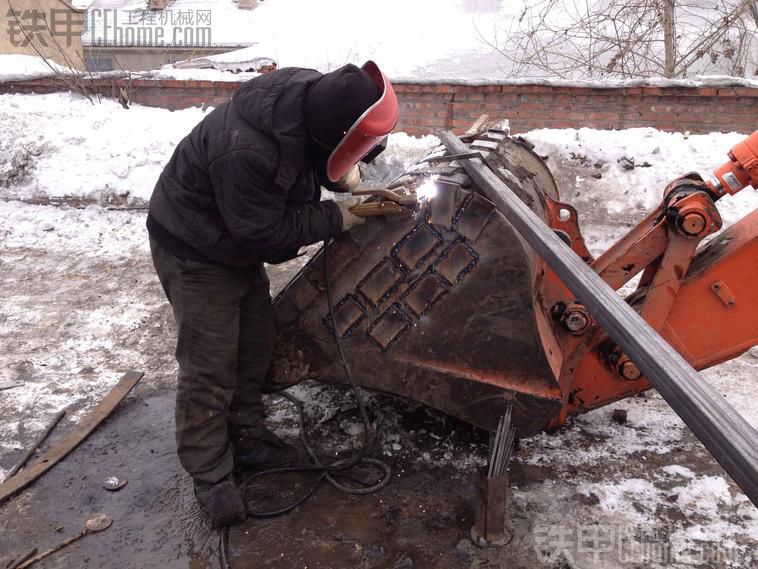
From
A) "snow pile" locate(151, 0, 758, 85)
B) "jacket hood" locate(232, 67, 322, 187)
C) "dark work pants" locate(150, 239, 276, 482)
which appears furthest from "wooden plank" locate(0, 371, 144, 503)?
"snow pile" locate(151, 0, 758, 85)

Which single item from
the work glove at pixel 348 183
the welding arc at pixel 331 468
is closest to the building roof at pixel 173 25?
the work glove at pixel 348 183

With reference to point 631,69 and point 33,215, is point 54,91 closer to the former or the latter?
point 33,215

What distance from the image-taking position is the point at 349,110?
253cm

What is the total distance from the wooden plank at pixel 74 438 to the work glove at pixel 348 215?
199 centimetres

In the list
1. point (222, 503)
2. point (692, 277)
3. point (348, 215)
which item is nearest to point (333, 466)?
point (222, 503)

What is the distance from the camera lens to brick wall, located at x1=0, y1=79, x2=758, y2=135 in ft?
24.0

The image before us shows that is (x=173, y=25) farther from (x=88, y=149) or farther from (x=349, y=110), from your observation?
(x=349, y=110)

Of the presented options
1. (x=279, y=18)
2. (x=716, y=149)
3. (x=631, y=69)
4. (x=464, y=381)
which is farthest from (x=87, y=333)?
(x=279, y=18)

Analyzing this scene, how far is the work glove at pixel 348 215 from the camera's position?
114 inches

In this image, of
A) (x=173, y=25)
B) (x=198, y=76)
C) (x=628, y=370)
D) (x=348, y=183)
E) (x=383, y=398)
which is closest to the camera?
(x=628, y=370)

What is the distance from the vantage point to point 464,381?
302 centimetres

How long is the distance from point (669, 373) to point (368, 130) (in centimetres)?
149

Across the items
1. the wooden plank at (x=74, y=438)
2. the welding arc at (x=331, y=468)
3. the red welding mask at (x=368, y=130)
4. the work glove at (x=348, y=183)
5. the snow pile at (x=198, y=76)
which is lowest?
the wooden plank at (x=74, y=438)

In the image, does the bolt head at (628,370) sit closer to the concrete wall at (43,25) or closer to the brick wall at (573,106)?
the brick wall at (573,106)
